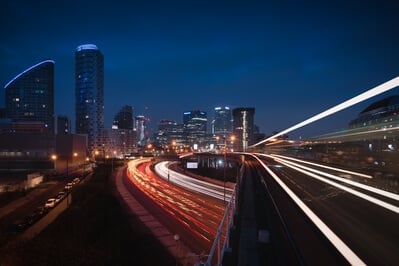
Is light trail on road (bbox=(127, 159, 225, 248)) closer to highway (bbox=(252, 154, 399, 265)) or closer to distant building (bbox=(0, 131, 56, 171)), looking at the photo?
highway (bbox=(252, 154, 399, 265))

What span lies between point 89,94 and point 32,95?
3375 centimetres

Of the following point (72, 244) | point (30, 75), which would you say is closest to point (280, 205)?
point (72, 244)

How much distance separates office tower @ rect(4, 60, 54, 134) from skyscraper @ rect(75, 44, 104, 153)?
20.2m

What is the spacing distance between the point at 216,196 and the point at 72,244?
1377 centimetres

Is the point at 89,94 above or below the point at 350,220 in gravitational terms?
above

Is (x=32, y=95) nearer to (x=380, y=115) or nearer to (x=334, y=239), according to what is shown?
(x=380, y=115)

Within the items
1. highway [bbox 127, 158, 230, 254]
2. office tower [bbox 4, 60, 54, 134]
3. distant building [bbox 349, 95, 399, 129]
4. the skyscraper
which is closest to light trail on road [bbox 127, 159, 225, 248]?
highway [bbox 127, 158, 230, 254]

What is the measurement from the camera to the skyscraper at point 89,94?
572 ft

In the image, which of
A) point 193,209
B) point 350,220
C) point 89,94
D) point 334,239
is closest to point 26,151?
point 193,209

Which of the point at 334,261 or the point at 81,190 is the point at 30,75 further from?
the point at 334,261

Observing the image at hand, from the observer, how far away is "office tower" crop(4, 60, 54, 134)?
16762 cm

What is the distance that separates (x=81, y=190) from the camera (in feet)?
128

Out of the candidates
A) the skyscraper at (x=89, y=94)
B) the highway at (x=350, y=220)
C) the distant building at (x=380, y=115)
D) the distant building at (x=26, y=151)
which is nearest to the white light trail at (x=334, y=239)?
the highway at (x=350, y=220)

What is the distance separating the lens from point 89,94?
17550 cm
